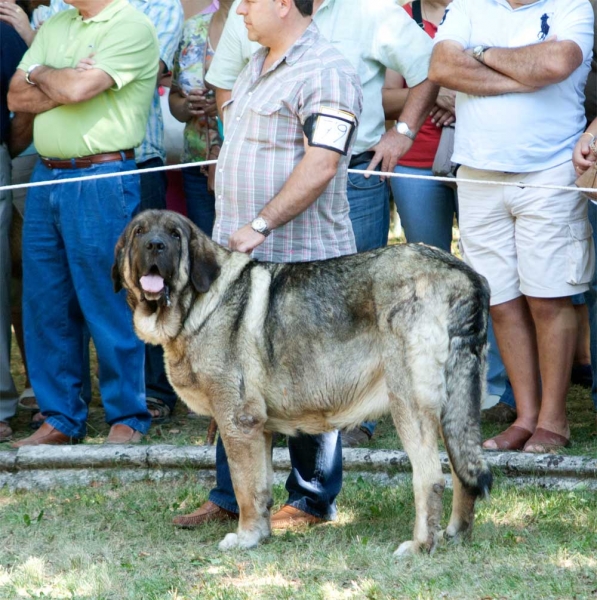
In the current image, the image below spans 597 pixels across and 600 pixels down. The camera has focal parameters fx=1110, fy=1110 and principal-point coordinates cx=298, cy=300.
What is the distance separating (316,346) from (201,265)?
65 cm

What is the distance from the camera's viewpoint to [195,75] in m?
7.45

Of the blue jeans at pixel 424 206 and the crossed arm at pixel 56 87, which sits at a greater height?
the crossed arm at pixel 56 87

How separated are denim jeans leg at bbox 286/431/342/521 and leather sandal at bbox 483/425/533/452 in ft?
3.70

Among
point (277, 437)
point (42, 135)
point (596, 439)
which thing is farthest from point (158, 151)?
point (596, 439)

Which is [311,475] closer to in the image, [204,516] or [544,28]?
[204,516]

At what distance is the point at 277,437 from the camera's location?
6961mm

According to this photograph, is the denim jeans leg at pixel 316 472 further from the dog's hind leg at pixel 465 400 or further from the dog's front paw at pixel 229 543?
the dog's hind leg at pixel 465 400

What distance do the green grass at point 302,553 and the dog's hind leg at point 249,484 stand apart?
9cm

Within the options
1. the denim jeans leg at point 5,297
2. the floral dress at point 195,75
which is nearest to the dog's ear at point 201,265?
the floral dress at point 195,75

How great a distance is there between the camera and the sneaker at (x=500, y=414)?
23.0 feet

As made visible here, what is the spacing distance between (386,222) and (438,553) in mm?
2653

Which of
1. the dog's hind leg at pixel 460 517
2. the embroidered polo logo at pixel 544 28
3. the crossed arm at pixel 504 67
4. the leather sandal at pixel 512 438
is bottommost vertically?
the leather sandal at pixel 512 438

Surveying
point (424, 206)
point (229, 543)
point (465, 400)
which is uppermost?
point (424, 206)

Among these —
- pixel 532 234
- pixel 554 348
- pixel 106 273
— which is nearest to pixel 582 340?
pixel 554 348
